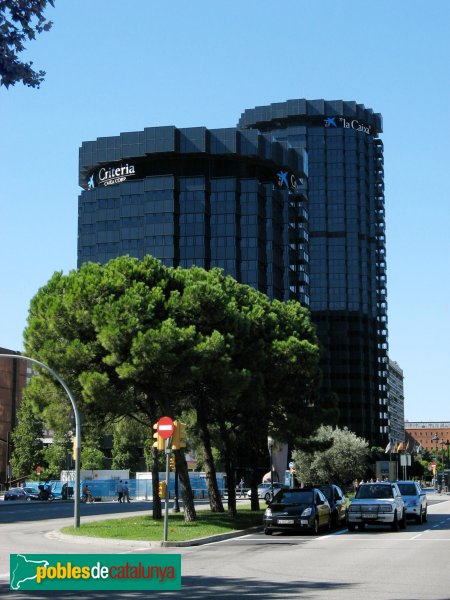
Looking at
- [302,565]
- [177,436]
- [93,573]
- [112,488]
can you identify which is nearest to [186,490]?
[177,436]

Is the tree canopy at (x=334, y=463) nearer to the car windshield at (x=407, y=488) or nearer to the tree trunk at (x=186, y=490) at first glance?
the car windshield at (x=407, y=488)

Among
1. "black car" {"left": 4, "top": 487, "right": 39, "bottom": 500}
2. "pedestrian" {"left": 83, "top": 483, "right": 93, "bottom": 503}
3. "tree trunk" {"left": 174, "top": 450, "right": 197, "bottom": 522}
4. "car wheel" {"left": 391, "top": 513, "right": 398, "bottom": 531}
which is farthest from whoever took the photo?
"black car" {"left": 4, "top": 487, "right": 39, "bottom": 500}

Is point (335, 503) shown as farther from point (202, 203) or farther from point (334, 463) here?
point (202, 203)

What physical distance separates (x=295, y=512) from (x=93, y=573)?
15.8m

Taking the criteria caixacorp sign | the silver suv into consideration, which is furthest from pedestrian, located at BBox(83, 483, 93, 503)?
the criteria caixacorp sign

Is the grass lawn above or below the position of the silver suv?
below

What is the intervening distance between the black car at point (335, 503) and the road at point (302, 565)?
211 centimetres

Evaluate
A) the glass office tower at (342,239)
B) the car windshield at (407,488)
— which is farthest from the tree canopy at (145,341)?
the glass office tower at (342,239)

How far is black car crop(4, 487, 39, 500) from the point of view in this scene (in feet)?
265

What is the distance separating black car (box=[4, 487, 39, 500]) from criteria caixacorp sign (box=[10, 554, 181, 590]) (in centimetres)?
6494

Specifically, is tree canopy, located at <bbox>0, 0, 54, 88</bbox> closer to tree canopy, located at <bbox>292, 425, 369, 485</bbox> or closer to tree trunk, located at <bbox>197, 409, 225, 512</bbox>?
tree trunk, located at <bbox>197, 409, 225, 512</bbox>

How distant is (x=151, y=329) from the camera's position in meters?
30.3

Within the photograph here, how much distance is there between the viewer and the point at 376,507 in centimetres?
3250

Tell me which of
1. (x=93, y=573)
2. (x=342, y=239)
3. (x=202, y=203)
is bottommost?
(x=93, y=573)
